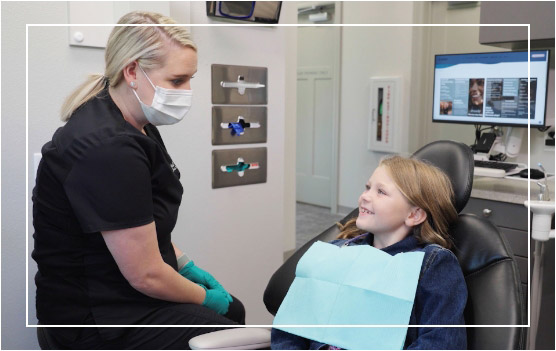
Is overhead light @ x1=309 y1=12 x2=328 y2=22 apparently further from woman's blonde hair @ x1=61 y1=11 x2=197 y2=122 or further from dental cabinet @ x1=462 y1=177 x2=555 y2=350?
woman's blonde hair @ x1=61 y1=11 x2=197 y2=122

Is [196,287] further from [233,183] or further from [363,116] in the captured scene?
[363,116]

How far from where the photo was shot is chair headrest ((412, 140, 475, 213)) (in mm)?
1173

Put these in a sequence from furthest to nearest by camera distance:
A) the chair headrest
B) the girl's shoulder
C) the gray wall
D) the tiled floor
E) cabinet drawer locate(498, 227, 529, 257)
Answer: the tiled floor
cabinet drawer locate(498, 227, 529, 257)
the gray wall
the chair headrest
the girl's shoulder

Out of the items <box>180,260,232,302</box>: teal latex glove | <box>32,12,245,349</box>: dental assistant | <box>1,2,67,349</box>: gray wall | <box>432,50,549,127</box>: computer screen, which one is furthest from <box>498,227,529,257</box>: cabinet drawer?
<box>1,2,67,349</box>: gray wall

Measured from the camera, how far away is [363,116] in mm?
4348

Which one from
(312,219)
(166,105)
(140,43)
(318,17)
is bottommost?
(312,219)

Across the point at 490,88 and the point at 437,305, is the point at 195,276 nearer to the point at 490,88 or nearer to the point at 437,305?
the point at 437,305

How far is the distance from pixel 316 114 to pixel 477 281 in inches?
150

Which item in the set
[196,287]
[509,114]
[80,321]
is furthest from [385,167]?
[509,114]

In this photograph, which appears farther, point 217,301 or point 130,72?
point 217,301

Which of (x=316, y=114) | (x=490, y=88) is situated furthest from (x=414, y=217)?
(x=316, y=114)

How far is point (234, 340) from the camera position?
106 centimetres

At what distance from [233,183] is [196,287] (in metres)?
0.73

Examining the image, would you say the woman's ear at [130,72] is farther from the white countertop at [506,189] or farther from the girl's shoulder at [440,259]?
the white countertop at [506,189]
